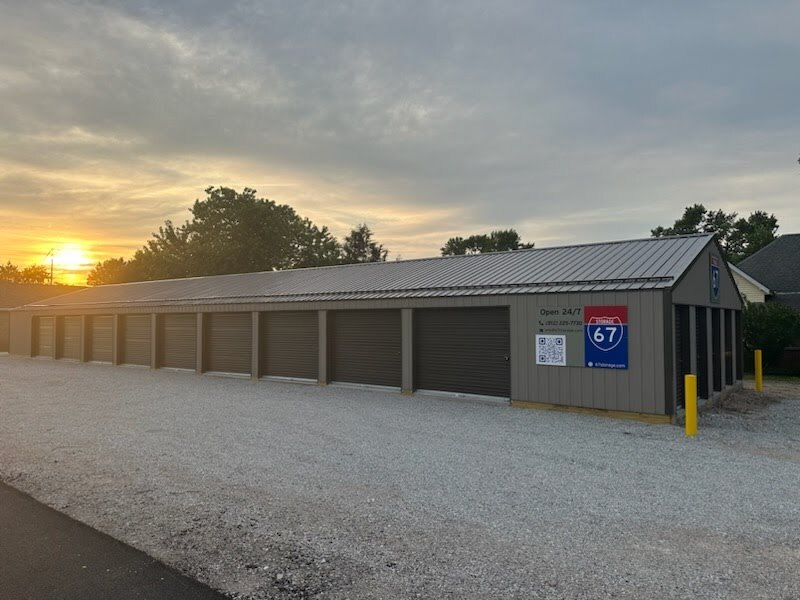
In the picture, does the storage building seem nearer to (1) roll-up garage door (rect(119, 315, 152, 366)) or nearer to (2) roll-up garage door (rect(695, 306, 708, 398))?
(2) roll-up garage door (rect(695, 306, 708, 398))

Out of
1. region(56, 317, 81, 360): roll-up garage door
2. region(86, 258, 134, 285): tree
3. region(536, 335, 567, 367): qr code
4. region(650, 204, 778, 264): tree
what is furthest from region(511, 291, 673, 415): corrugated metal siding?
region(86, 258, 134, 285): tree

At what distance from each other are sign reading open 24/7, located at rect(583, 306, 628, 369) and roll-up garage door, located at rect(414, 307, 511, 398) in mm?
2312

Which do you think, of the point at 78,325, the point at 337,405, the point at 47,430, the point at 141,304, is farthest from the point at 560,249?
the point at 78,325

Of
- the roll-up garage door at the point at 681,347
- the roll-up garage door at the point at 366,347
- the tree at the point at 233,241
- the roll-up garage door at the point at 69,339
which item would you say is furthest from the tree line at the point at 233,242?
the roll-up garage door at the point at 681,347

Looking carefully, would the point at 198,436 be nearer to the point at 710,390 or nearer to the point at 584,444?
the point at 584,444

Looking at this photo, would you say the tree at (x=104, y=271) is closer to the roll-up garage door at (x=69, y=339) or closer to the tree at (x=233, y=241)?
the tree at (x=233, y=241)

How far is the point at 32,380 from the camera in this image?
1991 centimetres

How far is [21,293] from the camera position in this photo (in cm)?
4225

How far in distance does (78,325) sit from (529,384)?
2684 cm

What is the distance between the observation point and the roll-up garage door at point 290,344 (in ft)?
61.9

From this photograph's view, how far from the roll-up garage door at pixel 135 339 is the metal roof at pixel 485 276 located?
85cm

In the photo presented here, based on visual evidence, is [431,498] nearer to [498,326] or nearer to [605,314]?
[605,314]

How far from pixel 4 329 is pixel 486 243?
5246cm

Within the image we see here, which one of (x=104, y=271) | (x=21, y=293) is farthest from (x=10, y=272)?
(x=21, y=293)
